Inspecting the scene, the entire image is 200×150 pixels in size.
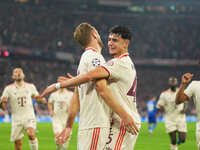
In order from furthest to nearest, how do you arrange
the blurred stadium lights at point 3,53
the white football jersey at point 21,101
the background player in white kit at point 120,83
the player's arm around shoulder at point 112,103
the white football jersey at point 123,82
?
the blurred stadium lights at point 3,53 → the white football jersey at point 21,101 → the white football jersey at point 123,82 → the background player in white kit at point 120,83 → the player's arm around shoulder at point 112,103

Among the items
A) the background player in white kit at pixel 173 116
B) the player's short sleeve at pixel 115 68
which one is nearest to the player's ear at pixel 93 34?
the player's short sleeve at pixel 115 68

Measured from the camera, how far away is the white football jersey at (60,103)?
14250mm

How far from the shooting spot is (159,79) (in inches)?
2089

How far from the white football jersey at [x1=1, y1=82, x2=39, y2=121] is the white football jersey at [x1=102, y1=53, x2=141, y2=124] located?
720 cm

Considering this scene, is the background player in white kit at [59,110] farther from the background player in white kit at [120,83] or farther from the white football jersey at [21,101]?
the background player in white kit at [120,83]

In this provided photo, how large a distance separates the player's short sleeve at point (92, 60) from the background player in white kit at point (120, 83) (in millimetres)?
165

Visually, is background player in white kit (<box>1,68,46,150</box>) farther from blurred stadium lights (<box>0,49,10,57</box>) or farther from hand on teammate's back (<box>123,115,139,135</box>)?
blurred stadium lights (<box>0,49,10,57</box>)

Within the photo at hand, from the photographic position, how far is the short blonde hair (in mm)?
4484

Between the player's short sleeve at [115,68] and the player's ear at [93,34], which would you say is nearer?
the player's short sleeve at [115,68]

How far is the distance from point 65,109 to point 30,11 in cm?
3726

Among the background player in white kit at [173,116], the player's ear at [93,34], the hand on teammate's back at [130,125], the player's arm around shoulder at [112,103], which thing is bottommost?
the background player in white kit at [173,116]

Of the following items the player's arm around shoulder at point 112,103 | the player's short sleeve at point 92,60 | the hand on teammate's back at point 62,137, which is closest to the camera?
the player's arm around shoulder at point 112,103

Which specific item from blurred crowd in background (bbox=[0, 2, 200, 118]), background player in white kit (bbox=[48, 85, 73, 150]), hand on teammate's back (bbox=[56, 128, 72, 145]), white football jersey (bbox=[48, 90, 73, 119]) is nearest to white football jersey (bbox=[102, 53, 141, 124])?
hand on teammate's back (bbox=[56, 128, 72, 145])

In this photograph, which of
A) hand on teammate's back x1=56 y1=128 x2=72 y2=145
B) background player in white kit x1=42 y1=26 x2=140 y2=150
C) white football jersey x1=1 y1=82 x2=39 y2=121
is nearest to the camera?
background player in white kit x1=42 y1=26 x2=140 y2=150
